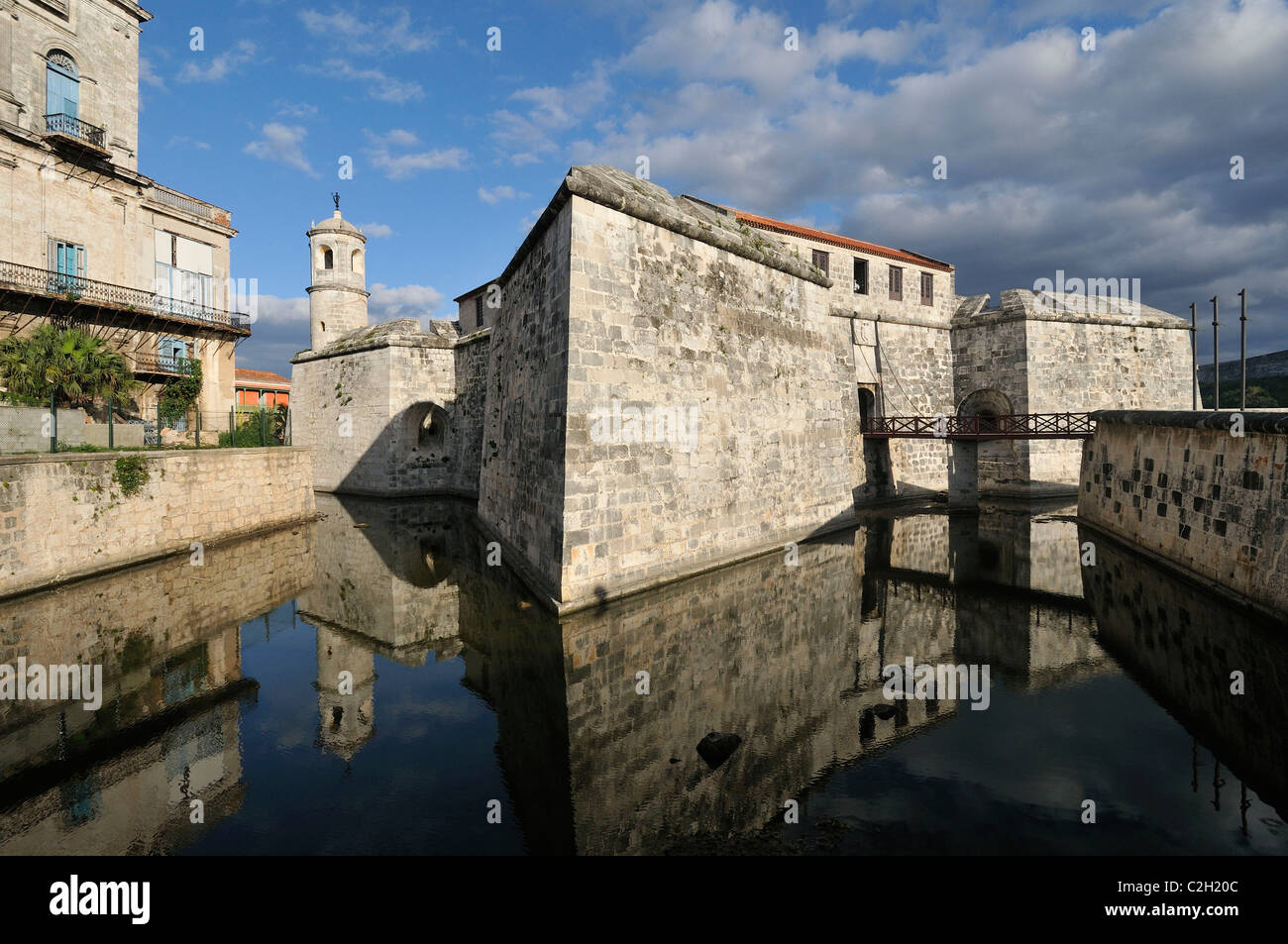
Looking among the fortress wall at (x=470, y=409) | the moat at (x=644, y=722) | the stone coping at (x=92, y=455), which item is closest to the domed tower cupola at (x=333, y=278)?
the fortress wall at (x=470, y=409)

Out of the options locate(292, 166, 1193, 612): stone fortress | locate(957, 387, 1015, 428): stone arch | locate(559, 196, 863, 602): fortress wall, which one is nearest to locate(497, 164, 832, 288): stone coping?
locate(292, 166, 1193, 612): stone fortress

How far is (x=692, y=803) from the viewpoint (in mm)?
4211

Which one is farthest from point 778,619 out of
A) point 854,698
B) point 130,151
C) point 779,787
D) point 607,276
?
point 130,151

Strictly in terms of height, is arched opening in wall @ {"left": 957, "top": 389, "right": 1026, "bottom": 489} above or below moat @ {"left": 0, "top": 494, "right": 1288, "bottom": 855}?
above

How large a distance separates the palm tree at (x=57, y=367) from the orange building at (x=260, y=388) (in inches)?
1063

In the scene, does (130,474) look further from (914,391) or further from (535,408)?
(914,391)

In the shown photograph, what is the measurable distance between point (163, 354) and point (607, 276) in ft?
66.3

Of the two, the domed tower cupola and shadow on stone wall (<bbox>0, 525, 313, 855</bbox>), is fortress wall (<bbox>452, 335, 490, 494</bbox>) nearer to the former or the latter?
the domed tower cupola

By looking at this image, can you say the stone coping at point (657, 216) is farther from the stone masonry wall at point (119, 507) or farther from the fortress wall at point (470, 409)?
the stone masonry wall at point (119, 507)

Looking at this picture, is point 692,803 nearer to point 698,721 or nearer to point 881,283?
point 698,721

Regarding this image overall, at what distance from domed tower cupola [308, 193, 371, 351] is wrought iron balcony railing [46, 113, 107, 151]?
659cm

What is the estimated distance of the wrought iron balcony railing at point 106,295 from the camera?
1664cm

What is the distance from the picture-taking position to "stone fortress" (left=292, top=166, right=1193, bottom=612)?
8.88m

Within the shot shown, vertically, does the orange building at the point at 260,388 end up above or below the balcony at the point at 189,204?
below
